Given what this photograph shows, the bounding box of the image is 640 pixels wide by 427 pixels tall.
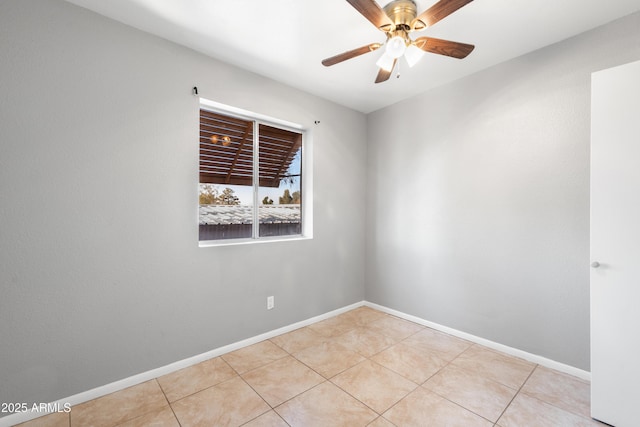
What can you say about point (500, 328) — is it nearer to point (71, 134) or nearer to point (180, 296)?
point (180, 296)

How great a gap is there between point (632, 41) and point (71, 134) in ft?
12.5

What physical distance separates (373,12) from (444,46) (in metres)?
0.57

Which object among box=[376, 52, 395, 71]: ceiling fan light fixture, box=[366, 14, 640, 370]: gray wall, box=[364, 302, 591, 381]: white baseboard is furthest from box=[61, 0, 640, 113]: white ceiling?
box=[364, 302, 591, 381]: white baseboard

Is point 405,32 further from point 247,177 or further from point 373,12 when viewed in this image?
point 247,177

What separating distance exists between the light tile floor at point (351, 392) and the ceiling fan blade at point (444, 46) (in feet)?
7.51

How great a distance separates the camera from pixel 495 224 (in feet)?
8.29

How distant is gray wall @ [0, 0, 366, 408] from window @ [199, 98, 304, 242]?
20 cm

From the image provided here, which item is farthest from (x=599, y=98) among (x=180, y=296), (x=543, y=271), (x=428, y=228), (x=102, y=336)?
(x=102, y=336)

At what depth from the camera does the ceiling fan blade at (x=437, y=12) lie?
1.38 m

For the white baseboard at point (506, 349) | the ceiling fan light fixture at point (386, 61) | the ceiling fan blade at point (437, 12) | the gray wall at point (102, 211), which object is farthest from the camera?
the white baseboard at point (506, 349)

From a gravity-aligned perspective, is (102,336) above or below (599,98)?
below

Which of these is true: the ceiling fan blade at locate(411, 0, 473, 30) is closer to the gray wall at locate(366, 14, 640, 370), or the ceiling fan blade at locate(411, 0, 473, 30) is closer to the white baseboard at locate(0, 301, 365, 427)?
the gray wall at locate(366, 14, 640, 370)

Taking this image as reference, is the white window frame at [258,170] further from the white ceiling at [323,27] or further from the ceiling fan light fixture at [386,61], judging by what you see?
the ceiling fan light fixture at [386,61]

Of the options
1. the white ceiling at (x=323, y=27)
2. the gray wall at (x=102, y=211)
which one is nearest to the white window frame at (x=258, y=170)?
the gray wall at (x=102, y=211)
